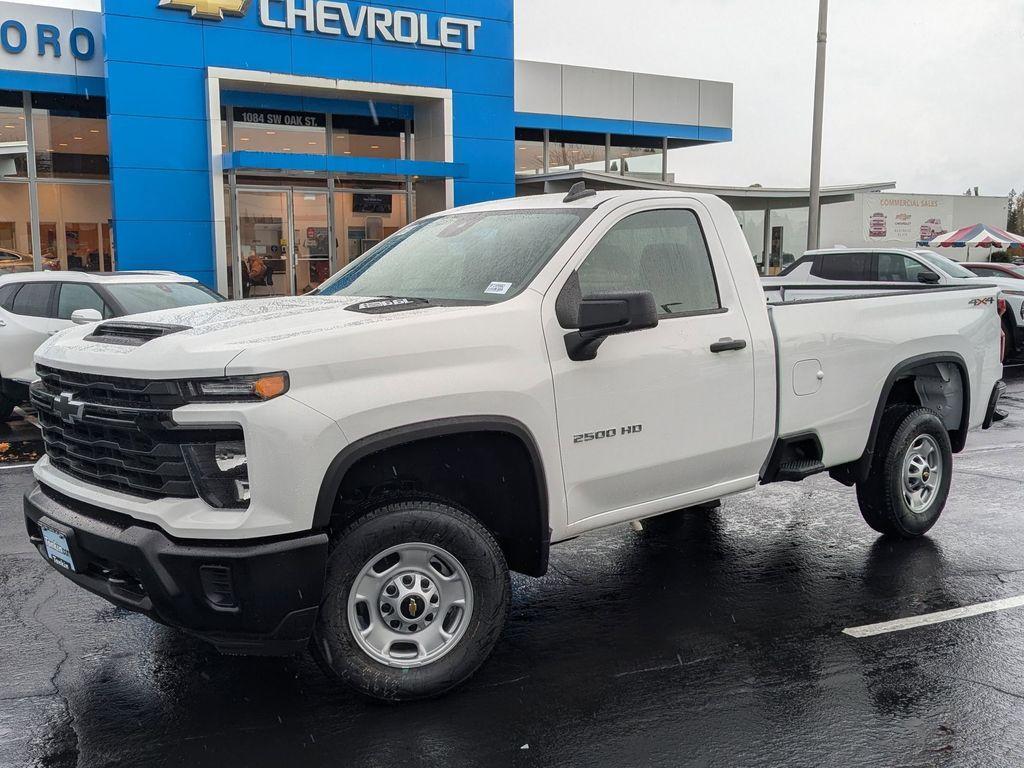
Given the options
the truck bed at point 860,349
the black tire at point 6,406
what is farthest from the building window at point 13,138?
the truck bed at point 860,349

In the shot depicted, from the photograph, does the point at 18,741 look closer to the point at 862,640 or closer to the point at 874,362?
the point at 862,640

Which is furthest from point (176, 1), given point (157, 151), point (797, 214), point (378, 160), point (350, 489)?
point (797, 214)

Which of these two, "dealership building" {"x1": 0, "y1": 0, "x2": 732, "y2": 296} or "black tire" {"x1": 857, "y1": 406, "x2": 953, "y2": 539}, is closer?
"black tire" {"x1": 857, "y1": 406, "x2": 953, "y2": 539}

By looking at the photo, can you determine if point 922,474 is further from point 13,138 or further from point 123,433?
point 13,138

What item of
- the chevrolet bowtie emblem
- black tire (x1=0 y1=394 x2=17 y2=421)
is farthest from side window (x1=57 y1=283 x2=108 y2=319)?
the chevrolet bowtie emblem

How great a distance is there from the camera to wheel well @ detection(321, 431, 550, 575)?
3916 mm

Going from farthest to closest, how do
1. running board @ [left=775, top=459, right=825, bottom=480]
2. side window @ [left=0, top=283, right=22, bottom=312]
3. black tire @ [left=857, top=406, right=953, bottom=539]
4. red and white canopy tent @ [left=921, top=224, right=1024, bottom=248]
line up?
1. red and white canopy tent @ [left=921, top=224, right=1024, bottom=248]
2. side window @ [left=0, top=283, right=22, bottom=312]
3. black tire @ [left=857, top=406, right=953, bottom=539]
4. running board @ [left=775, top=459, right=825, bottom=480]

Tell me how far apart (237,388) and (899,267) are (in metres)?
14.4

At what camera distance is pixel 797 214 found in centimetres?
3275

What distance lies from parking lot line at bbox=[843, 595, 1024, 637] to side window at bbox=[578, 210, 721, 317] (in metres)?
1.77

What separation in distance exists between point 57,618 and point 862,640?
4.02 meters

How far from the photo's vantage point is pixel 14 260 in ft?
66.8

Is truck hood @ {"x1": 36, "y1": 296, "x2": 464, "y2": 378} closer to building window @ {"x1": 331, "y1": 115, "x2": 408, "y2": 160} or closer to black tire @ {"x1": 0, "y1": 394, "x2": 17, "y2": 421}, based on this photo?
black tire @ {"x1": 0, "y1": 394, "x2": 17, "y2": 421}

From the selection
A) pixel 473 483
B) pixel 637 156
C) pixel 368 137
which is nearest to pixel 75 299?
pixel 473 483
